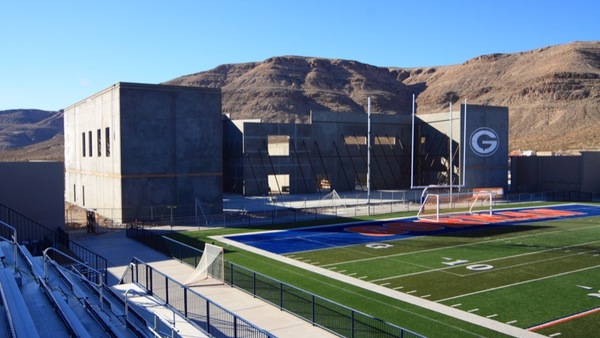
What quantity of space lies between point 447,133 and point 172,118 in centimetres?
3294

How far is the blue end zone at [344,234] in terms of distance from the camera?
29.3 m

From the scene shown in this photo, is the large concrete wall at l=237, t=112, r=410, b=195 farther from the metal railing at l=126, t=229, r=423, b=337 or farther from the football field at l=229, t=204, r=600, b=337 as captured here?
the metal railing at l=126, t=229, r=423, b=337

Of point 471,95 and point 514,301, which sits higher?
point 471,95

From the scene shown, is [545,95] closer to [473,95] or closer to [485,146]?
[473,95]

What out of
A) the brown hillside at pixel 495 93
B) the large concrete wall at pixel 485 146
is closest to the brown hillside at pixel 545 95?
the brown hillside at pixel 495 93

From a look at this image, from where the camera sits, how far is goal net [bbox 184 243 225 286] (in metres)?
20.7

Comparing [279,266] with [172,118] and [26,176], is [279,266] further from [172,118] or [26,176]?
[172,118]

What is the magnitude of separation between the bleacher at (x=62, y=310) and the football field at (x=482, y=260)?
30.1 feet

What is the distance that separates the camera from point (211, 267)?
21.4m

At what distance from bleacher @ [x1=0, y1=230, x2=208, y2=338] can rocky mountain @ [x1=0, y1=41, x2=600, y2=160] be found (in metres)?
102

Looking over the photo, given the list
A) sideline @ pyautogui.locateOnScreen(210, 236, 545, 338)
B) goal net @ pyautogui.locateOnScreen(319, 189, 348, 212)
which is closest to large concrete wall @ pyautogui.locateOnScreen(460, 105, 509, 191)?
goal net @ pyautogui.locateOnScreen(319, 189, 348, 212)

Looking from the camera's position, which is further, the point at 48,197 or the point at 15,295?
the point at 48,197

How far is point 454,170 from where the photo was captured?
5962cm

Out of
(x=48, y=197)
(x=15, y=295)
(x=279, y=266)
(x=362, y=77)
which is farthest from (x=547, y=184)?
(x=362, y=77)
